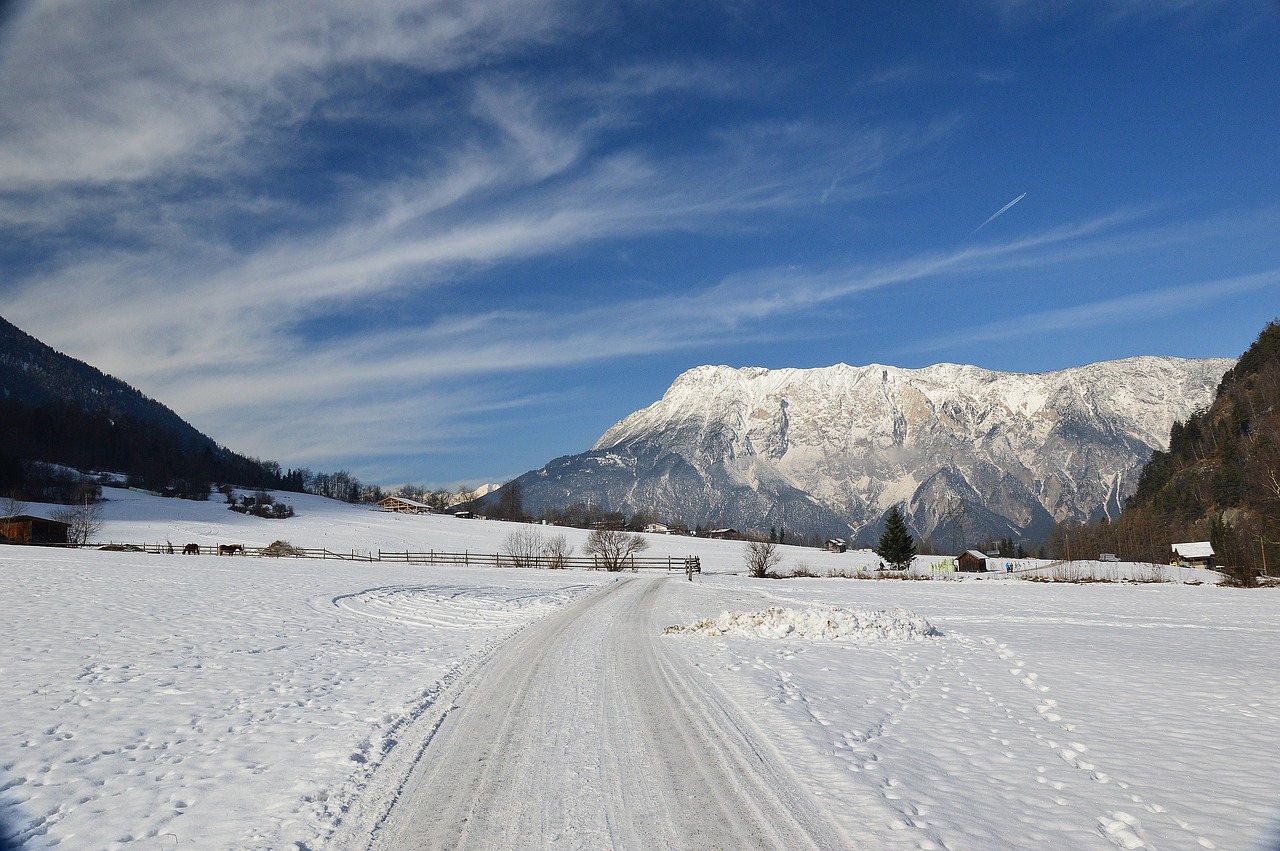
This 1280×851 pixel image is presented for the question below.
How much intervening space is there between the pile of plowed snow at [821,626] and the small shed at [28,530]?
75.3 m

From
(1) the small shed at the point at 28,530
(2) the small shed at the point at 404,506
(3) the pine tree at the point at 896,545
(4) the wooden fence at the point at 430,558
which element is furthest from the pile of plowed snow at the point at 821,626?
(2) the small shed at the point at 404,506

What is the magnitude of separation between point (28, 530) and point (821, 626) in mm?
79763

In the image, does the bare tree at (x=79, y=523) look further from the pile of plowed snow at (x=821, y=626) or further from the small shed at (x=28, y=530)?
the pile of plowed snow at (x=821, y=626)

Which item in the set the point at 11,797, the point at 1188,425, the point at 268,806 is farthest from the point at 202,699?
the point at 1188,425

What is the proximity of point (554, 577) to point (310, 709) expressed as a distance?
41622 millimetres

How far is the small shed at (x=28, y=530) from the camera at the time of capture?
67938 millimetres

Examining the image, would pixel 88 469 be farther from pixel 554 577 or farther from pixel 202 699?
pixel 202 699

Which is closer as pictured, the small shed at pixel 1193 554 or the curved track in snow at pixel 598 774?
the curved track in snow at pixel 598 774

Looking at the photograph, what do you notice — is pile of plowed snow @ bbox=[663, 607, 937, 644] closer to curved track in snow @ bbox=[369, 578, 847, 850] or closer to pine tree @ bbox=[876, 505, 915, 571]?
curved track in snow @ bbox=[369, 578, 847, 850]

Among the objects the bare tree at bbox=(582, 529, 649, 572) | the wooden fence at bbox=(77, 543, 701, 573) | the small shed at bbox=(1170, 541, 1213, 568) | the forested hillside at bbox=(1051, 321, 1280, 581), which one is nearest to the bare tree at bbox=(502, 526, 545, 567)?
the wooden fence at bbox=(77, 543, 701, 573)

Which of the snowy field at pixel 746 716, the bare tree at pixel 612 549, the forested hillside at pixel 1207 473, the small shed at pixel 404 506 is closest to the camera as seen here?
the snowy field at pixel 746 716

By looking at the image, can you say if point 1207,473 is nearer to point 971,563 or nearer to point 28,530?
point 971,563

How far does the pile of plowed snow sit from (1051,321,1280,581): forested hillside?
80.6 m

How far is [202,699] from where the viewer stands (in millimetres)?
11469
